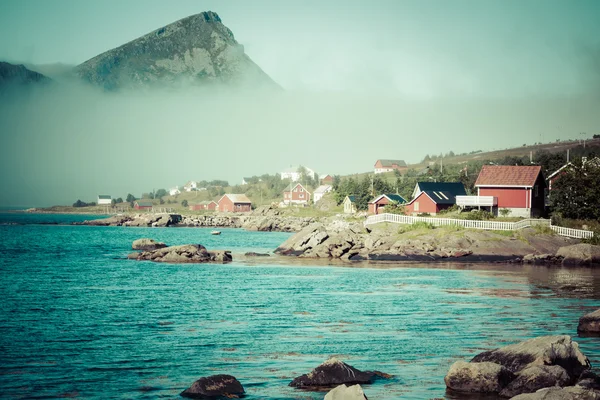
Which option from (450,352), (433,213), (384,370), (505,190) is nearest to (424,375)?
(384,370)

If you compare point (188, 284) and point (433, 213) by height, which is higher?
point (433, 213)

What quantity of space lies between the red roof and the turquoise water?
2260 cm

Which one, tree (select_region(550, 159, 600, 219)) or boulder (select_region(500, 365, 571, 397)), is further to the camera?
tree (select_region(550, 159, 600, 219))

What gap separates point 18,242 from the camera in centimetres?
8850

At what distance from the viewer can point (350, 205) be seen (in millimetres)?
125750

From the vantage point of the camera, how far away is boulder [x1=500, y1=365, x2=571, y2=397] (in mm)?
17375

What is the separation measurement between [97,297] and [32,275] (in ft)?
48.3

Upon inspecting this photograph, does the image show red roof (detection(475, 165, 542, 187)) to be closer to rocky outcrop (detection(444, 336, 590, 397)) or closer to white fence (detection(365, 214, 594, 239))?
white fence (detection(365, 214, 594, 239))

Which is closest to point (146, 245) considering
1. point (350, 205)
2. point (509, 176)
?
point (509, 176)

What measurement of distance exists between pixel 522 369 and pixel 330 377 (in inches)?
215

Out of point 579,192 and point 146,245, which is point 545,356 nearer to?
point 579,192

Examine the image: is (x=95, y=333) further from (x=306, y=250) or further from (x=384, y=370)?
(x=306, y=250)

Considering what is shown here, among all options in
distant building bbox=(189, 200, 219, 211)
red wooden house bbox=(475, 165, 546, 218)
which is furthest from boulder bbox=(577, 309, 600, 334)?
distant building bbox=(189, 200, 219, 211)

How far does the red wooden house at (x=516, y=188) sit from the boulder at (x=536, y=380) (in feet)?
184
